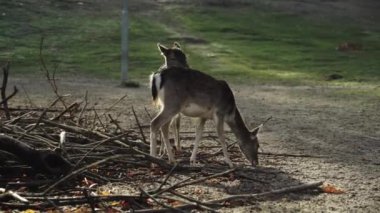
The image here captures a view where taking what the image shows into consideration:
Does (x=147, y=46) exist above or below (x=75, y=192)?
below

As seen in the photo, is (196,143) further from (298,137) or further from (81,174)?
(298,137)

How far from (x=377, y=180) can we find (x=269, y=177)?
4.82ft

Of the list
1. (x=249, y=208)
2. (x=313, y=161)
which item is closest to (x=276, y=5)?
(x=313, y=161)

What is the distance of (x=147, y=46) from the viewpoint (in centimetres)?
3275

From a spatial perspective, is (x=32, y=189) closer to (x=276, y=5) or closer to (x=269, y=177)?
(x=269, y=177)

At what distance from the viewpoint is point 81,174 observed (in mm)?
8164

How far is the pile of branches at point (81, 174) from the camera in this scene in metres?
7.27

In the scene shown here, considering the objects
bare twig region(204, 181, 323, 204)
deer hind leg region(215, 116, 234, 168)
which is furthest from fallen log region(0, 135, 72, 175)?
deer hind leg region(215, 116, 234, 168)

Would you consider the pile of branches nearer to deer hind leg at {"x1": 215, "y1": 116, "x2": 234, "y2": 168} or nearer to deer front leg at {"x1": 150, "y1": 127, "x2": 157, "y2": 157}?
deer hind leg at {"x1": 215, "y1": 116, "x2": 234, "y2": 168}

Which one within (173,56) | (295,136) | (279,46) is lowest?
(279,46)

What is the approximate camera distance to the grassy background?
2712 centimetres

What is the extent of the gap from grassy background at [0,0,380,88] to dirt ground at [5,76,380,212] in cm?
399

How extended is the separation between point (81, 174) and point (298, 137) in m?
5.73

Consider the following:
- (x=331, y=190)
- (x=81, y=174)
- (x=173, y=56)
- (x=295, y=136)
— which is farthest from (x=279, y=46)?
(x=81, y=174)
